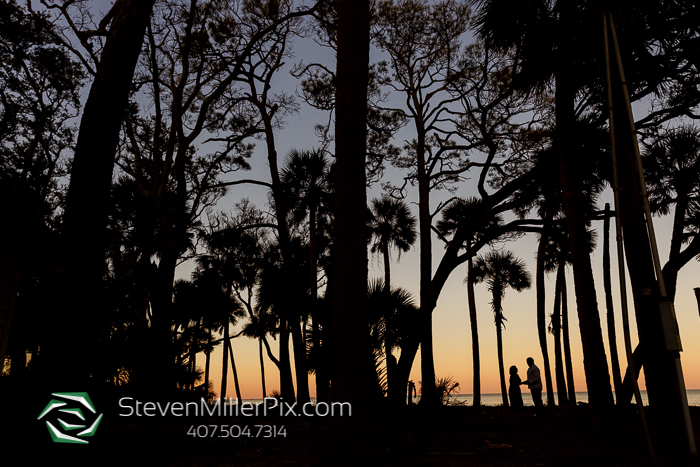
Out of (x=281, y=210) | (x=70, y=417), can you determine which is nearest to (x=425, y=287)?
(x=281, y=210)

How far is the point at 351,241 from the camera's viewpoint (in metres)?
4.88

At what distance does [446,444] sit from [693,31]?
855 centimetres

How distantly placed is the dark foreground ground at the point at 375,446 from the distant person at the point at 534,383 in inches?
70.7

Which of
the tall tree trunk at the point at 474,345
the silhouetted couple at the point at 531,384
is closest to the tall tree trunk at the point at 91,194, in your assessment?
the silhouetted couple at the point at 531,384

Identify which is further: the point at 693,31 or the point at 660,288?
the point at 693,31

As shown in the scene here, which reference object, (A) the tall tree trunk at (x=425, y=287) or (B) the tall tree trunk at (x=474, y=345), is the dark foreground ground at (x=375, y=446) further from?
(B) the tall tree trunk at (x=474, y=345)

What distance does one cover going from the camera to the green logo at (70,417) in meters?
5.44

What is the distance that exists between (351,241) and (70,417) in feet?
12.8

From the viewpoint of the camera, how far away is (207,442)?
798cm

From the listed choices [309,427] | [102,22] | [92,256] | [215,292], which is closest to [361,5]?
[92,256]

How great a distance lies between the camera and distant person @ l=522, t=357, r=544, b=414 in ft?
41.8

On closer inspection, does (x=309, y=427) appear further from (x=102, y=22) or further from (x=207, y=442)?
(x=102, y=22)

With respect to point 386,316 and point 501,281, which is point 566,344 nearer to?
point 501,281

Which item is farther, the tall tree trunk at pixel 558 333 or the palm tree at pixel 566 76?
the tall tree trunk at pixel 558 333
